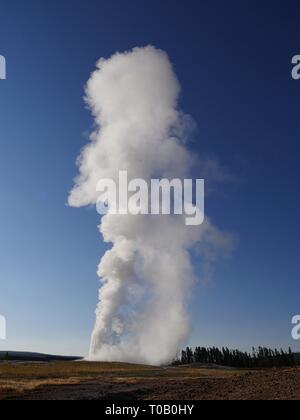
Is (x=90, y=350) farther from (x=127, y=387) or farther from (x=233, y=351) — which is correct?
(x=127, y=387)

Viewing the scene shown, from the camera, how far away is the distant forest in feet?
557

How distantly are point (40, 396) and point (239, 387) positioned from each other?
1661 cm

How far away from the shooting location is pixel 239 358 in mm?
176000

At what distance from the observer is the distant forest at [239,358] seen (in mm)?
169750

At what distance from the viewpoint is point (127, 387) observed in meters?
39.5
